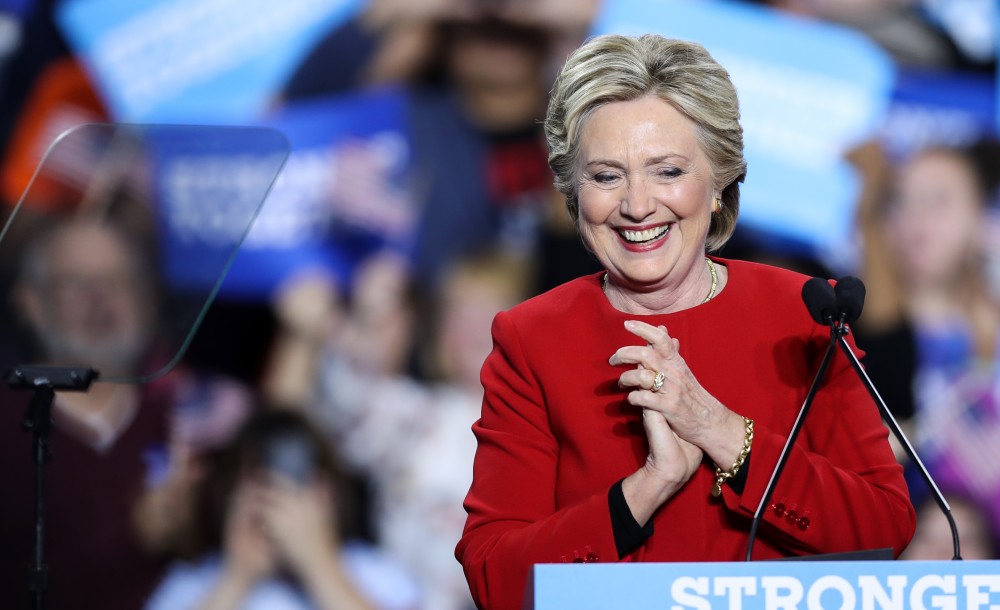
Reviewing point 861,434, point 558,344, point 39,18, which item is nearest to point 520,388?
point 558,344

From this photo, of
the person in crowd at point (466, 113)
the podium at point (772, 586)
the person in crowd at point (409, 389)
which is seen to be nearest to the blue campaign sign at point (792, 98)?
the person in crowd at point (466, 113)

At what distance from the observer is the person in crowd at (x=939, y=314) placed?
12.9ft

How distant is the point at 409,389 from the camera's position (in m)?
3.96

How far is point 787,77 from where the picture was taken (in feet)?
13.3

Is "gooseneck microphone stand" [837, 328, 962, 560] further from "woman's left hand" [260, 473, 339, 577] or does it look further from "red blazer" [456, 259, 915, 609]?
"woman's left hand" [260, 473, 339, 577]

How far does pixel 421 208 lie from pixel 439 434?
713 mm

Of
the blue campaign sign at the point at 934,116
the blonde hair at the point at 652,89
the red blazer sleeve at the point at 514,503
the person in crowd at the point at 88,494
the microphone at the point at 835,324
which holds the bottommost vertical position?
the person in crowd at the point at 88,494

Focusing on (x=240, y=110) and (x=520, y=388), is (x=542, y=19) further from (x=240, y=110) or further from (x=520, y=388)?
(x=520, y=388)

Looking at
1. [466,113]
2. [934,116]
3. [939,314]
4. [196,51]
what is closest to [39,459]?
[466,113]

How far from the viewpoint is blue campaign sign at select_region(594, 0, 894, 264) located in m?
3.98

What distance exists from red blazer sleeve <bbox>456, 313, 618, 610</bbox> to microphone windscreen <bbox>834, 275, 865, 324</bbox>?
38cm

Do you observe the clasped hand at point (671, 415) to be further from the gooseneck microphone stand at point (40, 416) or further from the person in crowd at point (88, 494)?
the person in crowd at point (88, 494)

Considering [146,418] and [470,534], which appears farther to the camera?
[146,418]

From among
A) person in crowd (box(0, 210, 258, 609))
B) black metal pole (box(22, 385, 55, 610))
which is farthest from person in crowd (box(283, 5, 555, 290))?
black metal pole (box(22, 385, 55, 610))
